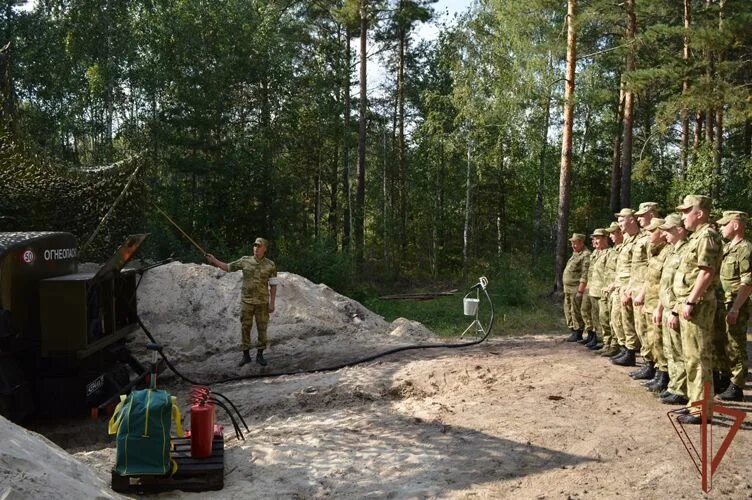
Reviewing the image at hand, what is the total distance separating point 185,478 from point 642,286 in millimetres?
5393

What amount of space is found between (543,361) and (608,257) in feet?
5.79

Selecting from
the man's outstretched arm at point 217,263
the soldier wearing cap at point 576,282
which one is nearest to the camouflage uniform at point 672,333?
the soldier wearing cap at point 576,282

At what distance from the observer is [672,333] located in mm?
5781

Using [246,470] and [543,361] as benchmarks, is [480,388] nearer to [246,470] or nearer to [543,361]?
[543,361]

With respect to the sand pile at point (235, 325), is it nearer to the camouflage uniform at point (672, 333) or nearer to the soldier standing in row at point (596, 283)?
the soldier standing in row at point (596, 283)

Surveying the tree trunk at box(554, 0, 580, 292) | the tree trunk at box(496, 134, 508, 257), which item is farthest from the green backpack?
the tree trunk at box(496, 134, 508, 257)

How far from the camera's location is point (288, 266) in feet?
56.2

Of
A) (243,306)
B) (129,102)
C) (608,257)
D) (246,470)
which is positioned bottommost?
(246,470)

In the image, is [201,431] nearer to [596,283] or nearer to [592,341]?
[596,283]

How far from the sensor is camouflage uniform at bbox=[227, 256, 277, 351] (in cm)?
905

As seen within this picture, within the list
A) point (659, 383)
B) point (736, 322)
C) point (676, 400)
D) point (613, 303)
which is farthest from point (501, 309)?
point (676, 400)

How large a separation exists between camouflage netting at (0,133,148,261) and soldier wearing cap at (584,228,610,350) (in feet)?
26.4

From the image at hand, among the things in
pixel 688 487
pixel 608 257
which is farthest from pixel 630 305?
pixel 688 487

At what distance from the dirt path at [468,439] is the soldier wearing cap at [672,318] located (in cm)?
22
